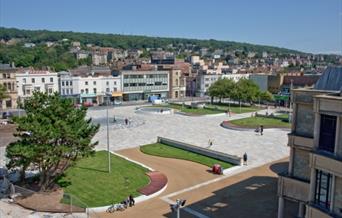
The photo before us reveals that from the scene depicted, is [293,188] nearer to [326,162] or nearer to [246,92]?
[326,162]

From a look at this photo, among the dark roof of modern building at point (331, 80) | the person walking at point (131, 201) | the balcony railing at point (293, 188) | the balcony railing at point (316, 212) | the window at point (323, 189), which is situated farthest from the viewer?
the person walking at point (131, 201)

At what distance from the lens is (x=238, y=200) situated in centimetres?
2869

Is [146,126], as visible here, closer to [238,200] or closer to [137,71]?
[238,200]

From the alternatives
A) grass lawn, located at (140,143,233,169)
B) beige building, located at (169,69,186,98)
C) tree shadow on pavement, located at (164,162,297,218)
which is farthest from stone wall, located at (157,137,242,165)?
beige building, located at (169,69,186,98)

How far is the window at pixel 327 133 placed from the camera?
18.4m

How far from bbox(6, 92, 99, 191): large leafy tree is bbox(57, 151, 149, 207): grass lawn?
2.28 m

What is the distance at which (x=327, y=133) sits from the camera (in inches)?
736

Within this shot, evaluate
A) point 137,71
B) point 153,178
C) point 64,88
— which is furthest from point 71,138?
point 137,71

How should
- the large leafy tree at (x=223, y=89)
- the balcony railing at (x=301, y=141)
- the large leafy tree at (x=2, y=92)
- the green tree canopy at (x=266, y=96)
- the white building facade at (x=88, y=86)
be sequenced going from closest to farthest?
1. the balcony railing at (x=301, y=141)
2. the large leafy tree at (x=2, y=92)
3. the green tree canopy at (x=266, y=96)
4. the large leafy tree at (x=223, y=89)
5. the white building facade at (x=88, y=86)

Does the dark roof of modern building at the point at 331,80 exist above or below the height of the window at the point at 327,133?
above

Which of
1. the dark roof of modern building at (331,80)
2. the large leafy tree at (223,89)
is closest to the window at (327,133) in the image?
the dark roof of modern building at (331,80)

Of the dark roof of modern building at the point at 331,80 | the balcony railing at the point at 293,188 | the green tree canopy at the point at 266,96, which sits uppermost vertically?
the dark roof of modern building at the point at 331,80

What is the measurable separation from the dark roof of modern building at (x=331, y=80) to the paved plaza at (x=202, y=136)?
18222 mm

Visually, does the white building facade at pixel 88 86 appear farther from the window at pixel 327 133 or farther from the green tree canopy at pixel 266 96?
the window at pixel 327 133
